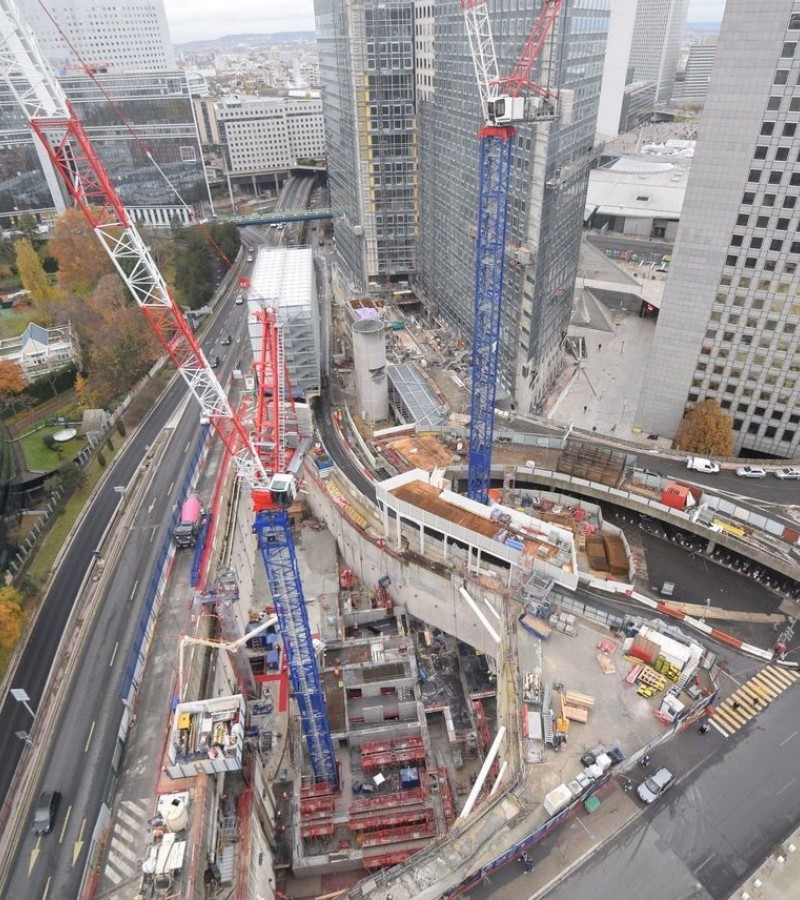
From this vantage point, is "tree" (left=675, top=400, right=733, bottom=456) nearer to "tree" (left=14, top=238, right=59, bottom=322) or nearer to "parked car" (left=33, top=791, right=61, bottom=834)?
"parked car" (left=33, top=791, right=61, bottom=834)

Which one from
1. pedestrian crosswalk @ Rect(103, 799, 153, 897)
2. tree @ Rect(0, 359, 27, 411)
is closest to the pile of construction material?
pedestrian crosswalk @ Rect(103, 799, 153, 897)

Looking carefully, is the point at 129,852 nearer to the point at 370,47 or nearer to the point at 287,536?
the point at 287,536

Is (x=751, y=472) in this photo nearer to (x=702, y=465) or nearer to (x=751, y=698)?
(x=702, y=465)

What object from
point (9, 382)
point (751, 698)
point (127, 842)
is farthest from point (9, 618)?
point (751, 698)

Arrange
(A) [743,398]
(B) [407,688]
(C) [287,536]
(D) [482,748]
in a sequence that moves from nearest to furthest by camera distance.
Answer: (C) [287,536] < (D) [482,748] < (B) [407,688] < (A) [743,398]

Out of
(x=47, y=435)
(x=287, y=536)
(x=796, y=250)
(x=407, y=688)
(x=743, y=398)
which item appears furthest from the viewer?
(x=47, y=435)

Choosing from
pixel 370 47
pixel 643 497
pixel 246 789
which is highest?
pixel 370 47

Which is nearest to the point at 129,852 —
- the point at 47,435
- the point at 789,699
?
the point at 789,699
